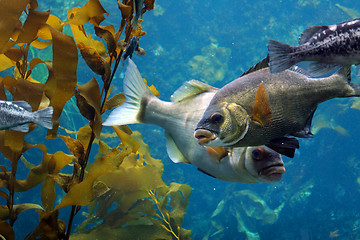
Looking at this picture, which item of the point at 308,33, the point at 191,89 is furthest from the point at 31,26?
the point at 308,33

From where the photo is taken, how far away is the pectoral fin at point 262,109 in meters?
0.84

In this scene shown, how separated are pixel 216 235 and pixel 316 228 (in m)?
6.11

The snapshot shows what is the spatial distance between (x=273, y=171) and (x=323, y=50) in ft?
1.78

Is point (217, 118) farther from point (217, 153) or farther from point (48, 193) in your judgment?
point (48, 193)

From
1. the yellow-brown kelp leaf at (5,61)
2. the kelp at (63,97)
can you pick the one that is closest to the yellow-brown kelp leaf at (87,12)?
the kelp at (63,97)

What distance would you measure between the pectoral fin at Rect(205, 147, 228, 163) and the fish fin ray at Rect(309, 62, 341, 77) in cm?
56

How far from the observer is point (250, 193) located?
13734mm

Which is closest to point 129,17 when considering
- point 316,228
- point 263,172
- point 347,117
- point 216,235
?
point 263,172

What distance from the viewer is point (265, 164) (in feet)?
3.75

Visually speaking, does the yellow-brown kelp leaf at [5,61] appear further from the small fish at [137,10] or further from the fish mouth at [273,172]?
the fish mouth at [273,172]

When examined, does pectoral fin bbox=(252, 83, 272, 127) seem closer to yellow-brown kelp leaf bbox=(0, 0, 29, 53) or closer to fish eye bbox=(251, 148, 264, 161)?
fish eye bbox=(251, 148, 264, 161)

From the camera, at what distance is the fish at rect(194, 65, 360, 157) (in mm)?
853

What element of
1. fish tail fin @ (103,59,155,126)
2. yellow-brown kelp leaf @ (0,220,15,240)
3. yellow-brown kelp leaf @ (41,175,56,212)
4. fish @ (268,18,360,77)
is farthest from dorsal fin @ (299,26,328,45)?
yellow-brown kelp leaf @ (0,220,15,240)

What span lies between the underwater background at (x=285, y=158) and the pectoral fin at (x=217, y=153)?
1063cm
